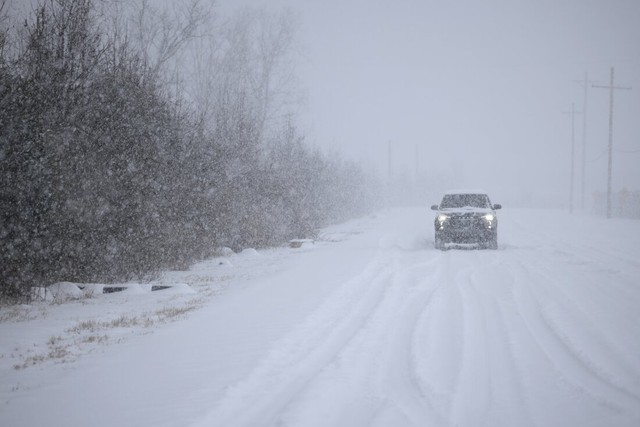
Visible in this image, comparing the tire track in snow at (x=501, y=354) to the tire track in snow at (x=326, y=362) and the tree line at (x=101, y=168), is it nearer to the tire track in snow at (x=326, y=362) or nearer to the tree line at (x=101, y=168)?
the tire track in snow at (x=326, y=362)

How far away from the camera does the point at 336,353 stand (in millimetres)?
5402

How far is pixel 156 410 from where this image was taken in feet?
12.2

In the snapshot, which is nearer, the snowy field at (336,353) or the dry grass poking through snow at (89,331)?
the snowy field at (336,353)

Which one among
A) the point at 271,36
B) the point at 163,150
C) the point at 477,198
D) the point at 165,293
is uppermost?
the point at 271,36

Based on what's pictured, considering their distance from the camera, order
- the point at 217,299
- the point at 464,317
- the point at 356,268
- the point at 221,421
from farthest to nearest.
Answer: the point at 356,268 < the point at 217,299 < the point at 464,317 < the point at 221,421

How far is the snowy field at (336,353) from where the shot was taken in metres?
3.85

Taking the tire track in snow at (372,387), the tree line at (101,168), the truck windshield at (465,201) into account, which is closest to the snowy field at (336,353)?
the tire track in snow at (372,387)

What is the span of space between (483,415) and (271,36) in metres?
33.2

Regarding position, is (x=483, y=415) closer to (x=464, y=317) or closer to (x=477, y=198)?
(x=464, y=317)

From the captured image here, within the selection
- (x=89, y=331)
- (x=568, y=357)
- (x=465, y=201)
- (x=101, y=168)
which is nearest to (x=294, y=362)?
(x=568, y=357)

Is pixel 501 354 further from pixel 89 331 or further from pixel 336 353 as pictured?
pixel 89 331

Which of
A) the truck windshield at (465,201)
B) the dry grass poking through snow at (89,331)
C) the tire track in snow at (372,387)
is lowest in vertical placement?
the dry grass poking through snow at (89,331)

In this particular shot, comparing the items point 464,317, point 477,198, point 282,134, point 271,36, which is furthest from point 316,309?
point 271,36

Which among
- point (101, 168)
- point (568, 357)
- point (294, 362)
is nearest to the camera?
point (294, 362)
